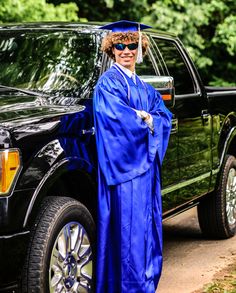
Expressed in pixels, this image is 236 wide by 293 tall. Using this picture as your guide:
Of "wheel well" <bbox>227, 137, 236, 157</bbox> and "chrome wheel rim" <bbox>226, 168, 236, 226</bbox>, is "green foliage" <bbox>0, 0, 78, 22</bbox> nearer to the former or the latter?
"wheel well" <bbox>227, 137, 236, 157</bbox>

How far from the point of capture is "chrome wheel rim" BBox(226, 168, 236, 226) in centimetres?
732

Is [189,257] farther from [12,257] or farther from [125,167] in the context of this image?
[12,257]

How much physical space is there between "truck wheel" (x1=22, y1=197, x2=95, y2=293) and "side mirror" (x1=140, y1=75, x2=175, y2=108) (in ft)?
3.10

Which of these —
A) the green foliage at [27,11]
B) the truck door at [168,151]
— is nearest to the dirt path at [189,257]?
the truck door at [168,151]

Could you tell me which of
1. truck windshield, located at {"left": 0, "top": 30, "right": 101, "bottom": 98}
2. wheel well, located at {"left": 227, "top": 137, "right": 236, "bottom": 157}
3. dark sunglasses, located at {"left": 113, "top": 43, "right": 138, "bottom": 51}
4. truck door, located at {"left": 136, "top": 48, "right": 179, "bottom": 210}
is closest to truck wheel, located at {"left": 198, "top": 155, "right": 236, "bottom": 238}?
wheel well, located at {"left": 227, "top": 137, "right": 236, "bottom": 157}

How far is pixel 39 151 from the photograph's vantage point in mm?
4043

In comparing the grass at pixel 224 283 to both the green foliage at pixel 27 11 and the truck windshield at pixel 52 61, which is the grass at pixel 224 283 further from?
the green foliage at pixel 27 11

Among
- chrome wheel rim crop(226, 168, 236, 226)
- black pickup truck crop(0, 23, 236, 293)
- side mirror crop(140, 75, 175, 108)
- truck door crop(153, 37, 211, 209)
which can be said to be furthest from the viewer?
chrome wheel rim crop(226, 168, 236, 226)

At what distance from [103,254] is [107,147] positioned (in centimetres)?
62

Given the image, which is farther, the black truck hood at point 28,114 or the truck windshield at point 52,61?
the truck windshield at point 52,61

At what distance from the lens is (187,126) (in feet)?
20.1

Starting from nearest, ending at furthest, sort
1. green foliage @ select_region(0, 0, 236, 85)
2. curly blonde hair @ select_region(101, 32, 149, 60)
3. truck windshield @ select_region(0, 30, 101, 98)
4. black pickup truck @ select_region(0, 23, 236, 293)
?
black pickup truck @ select_region(0, 23, 236, 293)
curly blonde hair @ select_region(101, 32, 149, 60)
truck windshield @ select_region(0, 30, 101, 98)
green foliage @ select_region(0, 0, 236, 85)

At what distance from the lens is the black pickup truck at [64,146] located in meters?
3.91

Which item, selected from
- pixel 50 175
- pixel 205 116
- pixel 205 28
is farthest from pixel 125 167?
pixel 205 28
